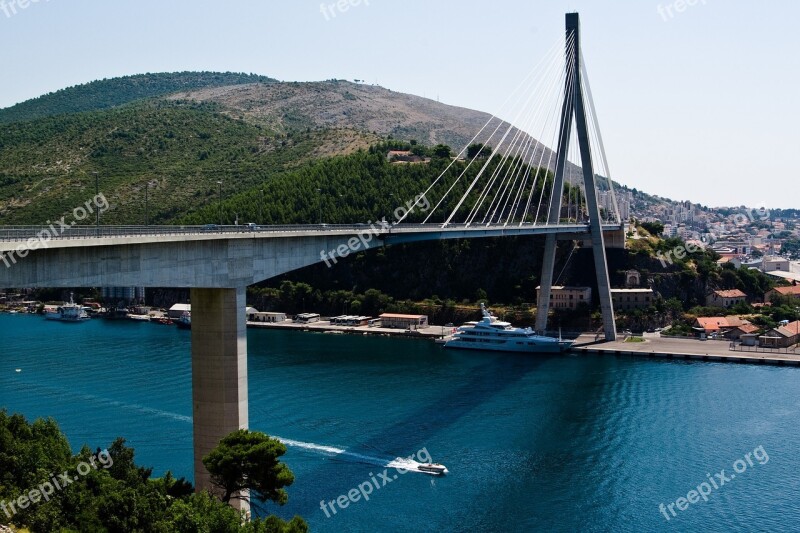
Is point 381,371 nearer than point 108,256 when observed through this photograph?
No

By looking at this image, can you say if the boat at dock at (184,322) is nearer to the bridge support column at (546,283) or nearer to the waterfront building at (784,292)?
the bridge support column at (546,283)

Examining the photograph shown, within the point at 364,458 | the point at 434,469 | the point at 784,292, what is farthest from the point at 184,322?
the point at 784,292

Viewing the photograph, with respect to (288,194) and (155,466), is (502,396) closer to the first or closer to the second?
(155,466)

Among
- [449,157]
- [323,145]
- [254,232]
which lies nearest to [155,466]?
[254,232]

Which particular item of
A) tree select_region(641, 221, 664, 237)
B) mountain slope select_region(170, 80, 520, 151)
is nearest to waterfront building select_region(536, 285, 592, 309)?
tree select_region(641, 221, 664, 237)

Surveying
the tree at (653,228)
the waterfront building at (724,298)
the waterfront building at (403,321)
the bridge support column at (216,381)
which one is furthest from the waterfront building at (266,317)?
the bridge support column at (216,381)

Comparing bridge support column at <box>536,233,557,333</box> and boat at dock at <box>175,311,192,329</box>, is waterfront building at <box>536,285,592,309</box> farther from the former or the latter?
boat at dock at <box>175,311,192,329</box>

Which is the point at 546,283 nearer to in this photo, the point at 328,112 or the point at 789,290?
the point at 789,290
